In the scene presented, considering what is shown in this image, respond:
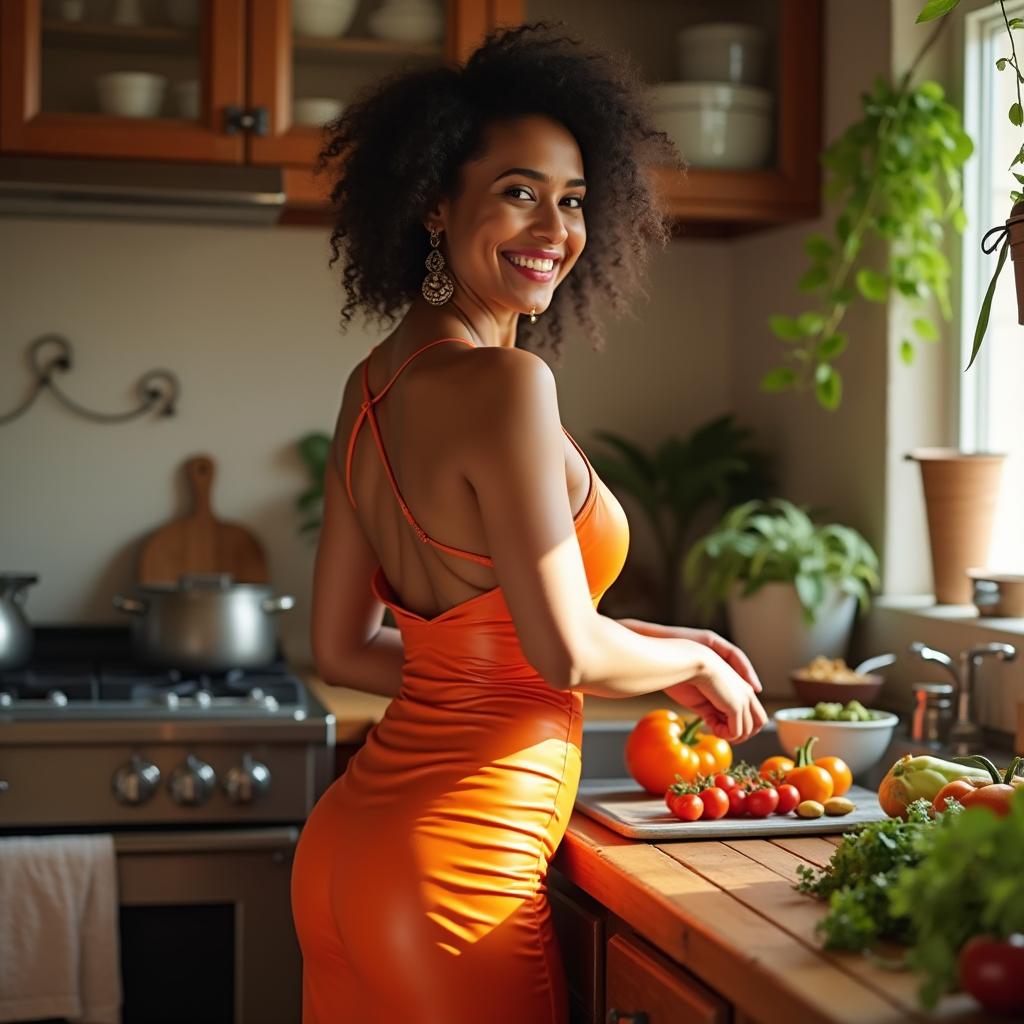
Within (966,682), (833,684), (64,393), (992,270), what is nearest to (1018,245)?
(966,682)

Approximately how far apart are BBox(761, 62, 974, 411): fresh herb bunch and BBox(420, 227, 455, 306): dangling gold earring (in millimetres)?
1082

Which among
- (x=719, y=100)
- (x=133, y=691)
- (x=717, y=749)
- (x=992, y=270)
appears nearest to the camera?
(x=717, y=749)

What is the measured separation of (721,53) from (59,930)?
1934mm

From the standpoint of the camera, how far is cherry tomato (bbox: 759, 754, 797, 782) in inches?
74.2

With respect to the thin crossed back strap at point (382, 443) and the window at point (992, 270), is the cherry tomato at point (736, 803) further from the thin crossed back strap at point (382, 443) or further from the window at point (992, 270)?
the window at point (992, 270)

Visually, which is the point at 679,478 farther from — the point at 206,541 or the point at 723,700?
the point at 723,700

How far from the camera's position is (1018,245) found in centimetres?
153

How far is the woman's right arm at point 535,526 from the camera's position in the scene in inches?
60.0

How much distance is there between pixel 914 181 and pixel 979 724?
910 mm

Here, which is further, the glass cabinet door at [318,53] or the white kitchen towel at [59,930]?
the glass cabinet door at [318,53]

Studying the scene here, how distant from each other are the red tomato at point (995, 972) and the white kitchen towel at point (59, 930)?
1529 mm

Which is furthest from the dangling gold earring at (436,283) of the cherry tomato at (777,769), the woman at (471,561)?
the cherry tomato at (777,769)

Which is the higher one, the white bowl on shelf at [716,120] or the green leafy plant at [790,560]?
the white bowl on shelf at [716,120]

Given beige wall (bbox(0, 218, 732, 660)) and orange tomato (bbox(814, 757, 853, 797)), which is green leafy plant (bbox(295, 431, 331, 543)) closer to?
beige wall (bbox(0, 218, 732, 660))
